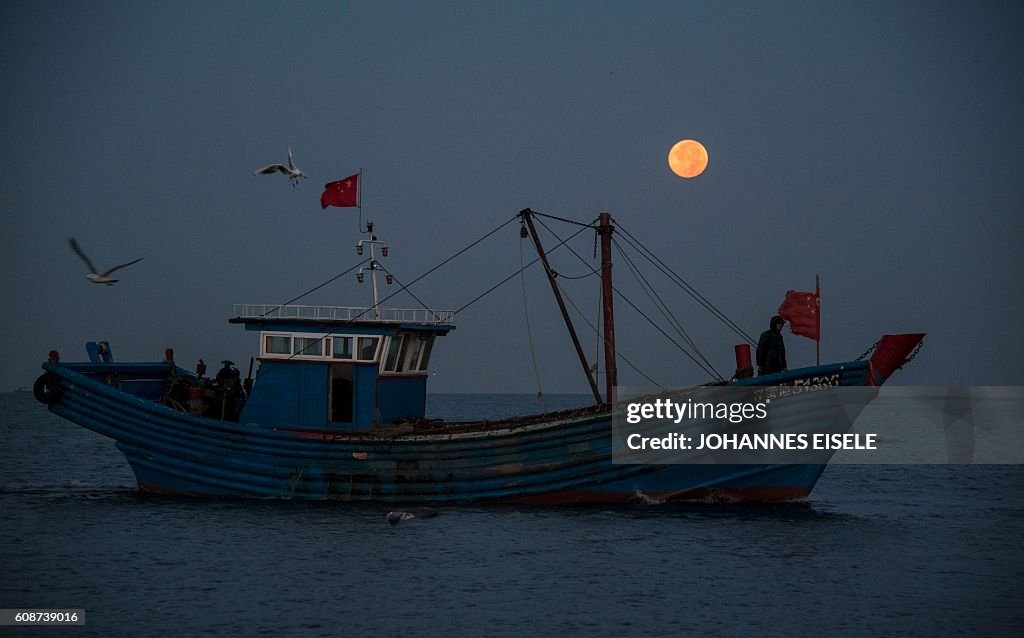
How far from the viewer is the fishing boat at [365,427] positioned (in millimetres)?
26125

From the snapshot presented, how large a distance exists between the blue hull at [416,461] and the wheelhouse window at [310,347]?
199 cm

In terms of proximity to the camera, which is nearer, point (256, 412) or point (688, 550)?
point (688, 550)

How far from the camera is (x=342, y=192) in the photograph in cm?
2917

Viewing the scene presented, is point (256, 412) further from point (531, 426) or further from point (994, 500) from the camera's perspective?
point (994, 500)

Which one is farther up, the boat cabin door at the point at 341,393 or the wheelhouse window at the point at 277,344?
the wheelhouse window at the point at 277,344

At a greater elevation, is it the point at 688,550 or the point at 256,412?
the point at 256,412

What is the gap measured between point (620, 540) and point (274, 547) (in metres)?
7.49

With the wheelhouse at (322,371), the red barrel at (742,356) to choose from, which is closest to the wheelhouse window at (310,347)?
the wheelhouse at (322,371)

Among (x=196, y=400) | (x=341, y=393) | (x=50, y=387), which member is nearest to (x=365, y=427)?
(x=341, y=393)

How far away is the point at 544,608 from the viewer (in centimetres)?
1970

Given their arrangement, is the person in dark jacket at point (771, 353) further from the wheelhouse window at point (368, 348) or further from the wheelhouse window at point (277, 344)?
the wheelhouse window at point (277, 344)

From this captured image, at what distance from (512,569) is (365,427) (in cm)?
733

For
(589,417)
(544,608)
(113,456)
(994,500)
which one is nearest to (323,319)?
(589,417)

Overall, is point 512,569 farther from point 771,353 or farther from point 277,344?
point 277,344
